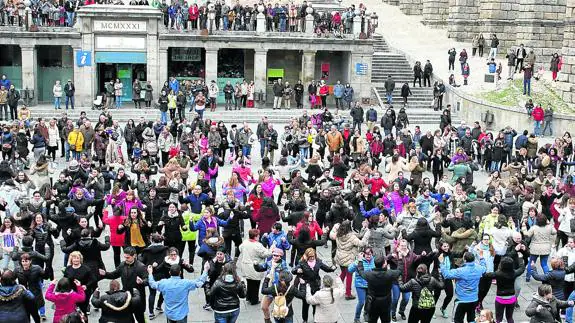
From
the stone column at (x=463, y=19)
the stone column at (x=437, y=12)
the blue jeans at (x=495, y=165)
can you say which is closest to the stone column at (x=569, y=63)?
the blue jeans at (x=495, y=165)

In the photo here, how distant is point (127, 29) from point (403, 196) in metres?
20.9

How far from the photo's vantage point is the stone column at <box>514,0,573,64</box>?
40.8 m

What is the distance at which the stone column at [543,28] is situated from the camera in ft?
134

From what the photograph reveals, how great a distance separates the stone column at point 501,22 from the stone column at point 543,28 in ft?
8.95

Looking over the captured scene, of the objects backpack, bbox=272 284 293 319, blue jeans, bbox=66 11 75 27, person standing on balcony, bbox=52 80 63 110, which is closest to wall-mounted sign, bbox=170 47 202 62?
Result: blue jeans, bbox=66 11 75 27

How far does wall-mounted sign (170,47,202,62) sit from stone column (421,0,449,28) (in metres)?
19.1

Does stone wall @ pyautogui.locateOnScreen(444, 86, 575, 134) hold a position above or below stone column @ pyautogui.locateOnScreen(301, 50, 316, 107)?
below

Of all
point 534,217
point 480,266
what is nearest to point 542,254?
point 534,217

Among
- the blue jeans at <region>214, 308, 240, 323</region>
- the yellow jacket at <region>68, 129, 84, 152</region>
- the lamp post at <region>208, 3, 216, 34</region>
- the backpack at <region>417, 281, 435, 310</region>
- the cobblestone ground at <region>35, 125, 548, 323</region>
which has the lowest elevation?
the cobblestone ground at <region>35, 125, 548, 323</region>

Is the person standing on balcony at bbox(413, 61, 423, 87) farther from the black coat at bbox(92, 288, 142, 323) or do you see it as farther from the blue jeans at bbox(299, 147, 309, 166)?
the black coat at bbox(92, 288, 142, 323)

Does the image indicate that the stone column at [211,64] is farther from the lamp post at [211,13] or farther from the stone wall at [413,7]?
the stone wall at [413,7]

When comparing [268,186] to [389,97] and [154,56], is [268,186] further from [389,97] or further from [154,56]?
[389,97]

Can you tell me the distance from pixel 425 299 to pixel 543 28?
107ft

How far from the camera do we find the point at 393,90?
3738 cm
